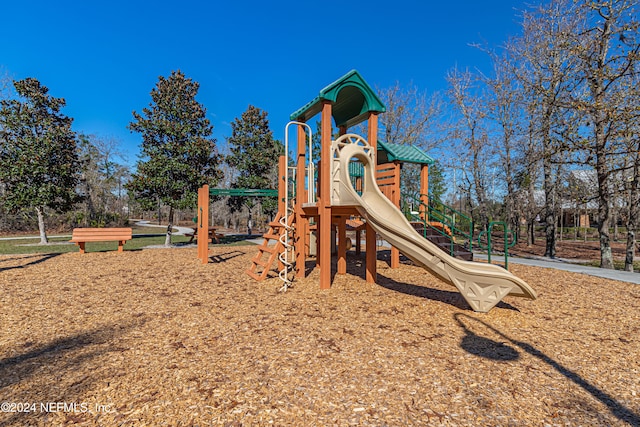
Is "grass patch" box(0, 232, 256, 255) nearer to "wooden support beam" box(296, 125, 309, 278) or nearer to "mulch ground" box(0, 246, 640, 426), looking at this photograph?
"mulch ground" box(0, 246, 640, 426)

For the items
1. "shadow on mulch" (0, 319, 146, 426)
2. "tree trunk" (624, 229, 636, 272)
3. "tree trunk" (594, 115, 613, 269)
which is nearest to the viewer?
"shadow on mulch" (0, 319, 146, 426)

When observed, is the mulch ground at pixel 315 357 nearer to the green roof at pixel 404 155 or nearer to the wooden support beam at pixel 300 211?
the wooden support beam at pixel 300 211

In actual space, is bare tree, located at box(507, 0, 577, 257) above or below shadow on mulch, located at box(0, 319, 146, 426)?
above

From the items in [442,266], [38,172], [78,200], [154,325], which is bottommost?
[154,325]

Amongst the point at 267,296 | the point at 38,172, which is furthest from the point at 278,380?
the point at 38,172

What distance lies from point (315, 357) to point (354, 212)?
382cm

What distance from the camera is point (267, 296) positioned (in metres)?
5.85

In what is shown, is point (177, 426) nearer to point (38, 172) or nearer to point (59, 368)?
point (59, 368)

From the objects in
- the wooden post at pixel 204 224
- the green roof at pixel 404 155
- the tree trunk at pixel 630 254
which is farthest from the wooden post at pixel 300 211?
the tree trunk at pixel 630 254

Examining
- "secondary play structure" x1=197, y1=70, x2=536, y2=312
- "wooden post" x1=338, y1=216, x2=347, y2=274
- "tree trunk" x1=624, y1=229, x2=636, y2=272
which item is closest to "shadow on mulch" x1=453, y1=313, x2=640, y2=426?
"secondary play structure" x1=197, y1=70, x2=536, y2=312

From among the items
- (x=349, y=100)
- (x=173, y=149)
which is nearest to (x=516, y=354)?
(x=349, y=100)

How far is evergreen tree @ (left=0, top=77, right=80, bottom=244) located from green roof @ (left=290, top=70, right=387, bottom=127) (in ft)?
45.3

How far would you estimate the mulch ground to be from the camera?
2.40 m

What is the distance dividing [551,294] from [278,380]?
5922 mm
